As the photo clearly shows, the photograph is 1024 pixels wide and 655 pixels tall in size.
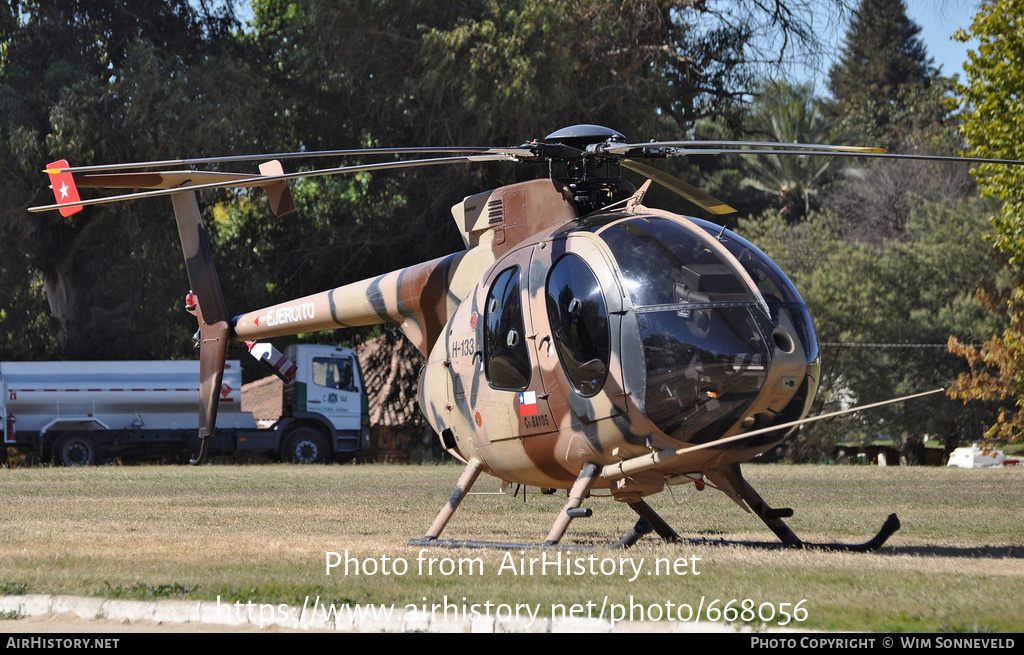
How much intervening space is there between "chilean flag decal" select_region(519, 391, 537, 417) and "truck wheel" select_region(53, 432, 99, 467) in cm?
2182

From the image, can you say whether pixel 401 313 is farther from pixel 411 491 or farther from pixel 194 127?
pixel 194 127

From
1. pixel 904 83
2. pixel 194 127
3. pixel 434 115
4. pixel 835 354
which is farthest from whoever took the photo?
pixel 904 83

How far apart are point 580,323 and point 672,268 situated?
854 mm

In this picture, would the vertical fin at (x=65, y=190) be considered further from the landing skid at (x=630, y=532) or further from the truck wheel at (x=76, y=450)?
the truck wheel at (x=76, y=450)

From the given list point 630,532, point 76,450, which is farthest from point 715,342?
point 76,450

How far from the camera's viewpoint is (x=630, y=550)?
9016 millimetres

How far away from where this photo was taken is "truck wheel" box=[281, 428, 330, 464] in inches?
1168

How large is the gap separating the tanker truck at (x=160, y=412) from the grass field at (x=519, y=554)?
10.9 meters

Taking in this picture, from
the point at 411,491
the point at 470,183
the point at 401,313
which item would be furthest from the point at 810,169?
the point at 401,313

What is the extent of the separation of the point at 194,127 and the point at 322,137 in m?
5.25

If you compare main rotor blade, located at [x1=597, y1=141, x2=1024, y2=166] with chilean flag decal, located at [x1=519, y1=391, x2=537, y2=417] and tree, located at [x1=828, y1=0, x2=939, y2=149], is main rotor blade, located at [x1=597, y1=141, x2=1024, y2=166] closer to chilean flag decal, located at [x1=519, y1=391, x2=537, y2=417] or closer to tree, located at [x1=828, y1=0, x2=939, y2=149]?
chilean flag decal, located at [x1=519, y1=391, x2=537, y2=417]

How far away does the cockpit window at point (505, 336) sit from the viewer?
9.17 meters

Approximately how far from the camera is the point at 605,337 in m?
8.51

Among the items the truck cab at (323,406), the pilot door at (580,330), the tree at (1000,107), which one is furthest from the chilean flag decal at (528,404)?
the truck cab at (323,406)
